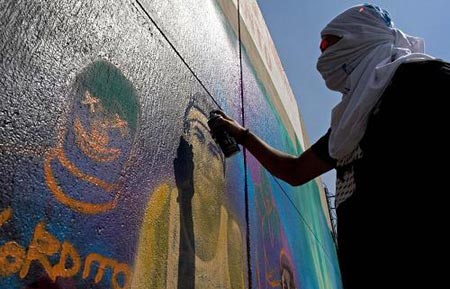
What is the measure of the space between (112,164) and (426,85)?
951 millimetres

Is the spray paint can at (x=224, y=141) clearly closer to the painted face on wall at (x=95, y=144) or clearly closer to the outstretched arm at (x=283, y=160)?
the outstretched arm at (x=283, y=160)

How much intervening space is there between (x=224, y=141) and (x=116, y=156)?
72 centimetres

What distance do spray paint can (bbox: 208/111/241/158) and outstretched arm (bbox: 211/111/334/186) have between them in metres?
0.02

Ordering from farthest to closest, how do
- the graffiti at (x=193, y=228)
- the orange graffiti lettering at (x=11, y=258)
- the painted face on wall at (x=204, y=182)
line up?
1. the painted face on wall at (x=204, y=182)
2. the graffiti at (x=193, y=228)
3. the orange graffiti lettering at (x=11, y=258)

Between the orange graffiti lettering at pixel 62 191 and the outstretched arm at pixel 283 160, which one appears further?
the outstretched arm at pixel 283 160

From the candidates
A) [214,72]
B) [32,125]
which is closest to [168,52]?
[214,72]

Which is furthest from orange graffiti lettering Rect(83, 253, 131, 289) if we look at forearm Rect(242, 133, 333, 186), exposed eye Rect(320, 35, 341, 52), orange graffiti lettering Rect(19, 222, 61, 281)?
exposed eye Rect(320, 35, 341, 52)

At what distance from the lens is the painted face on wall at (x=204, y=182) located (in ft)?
5.19

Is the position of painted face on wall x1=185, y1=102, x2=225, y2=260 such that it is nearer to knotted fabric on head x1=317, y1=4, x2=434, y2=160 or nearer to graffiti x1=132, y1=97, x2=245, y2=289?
graffiti x1=132, y1=97, x2=245, y2=289

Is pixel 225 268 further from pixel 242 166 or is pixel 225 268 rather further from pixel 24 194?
pixel 24 194

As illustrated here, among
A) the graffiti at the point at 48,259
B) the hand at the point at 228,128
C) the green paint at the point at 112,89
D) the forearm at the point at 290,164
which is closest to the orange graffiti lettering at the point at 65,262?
the graffiti at the point at 48,259

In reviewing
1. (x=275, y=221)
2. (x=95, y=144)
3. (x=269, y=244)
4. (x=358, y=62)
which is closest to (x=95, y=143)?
(x=95, y=144)

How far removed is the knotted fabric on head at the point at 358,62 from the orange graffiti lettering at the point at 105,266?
0.80m

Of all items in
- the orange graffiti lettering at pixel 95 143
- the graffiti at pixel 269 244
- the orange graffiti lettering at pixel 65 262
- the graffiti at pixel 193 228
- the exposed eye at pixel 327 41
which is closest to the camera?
the orange graffiti lettering at pixel 65 262
